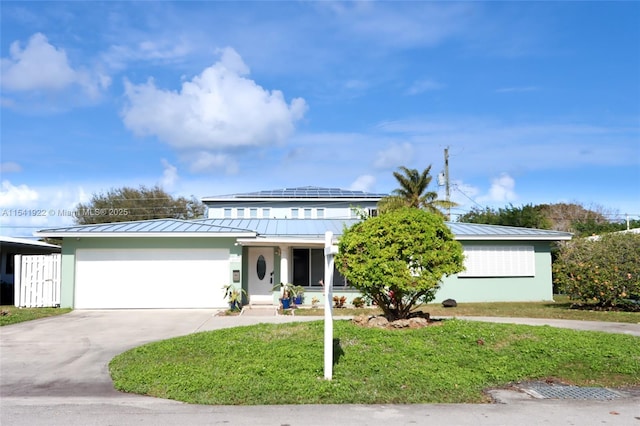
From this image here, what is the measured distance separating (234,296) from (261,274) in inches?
92.1

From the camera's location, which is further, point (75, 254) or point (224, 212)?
point (224, 212)

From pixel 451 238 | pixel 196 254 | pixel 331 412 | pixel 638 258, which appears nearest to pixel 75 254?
pixel 196 254

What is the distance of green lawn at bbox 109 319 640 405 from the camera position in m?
6.61

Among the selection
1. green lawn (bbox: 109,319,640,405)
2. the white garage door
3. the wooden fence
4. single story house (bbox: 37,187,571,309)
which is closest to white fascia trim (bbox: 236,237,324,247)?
single story house (bbox: 37,187,571,309)

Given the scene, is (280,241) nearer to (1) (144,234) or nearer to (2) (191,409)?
(1) (144,234)

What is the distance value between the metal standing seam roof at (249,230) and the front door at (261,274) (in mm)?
727

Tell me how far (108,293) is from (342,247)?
10.8 metres

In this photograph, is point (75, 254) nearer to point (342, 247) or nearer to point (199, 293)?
point (199, 293)

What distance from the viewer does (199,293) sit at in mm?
17891

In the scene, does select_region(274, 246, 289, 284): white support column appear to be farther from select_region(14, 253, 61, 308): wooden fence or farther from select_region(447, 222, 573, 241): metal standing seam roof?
select_region(14, 253, 61, 308): wooden fence

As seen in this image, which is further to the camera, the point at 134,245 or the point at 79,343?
the point at 134,245

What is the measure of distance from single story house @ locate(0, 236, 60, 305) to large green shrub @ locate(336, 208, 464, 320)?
58.5 ft

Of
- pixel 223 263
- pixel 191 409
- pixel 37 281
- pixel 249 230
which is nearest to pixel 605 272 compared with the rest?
pixel 249 230

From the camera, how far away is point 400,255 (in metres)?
10.0
